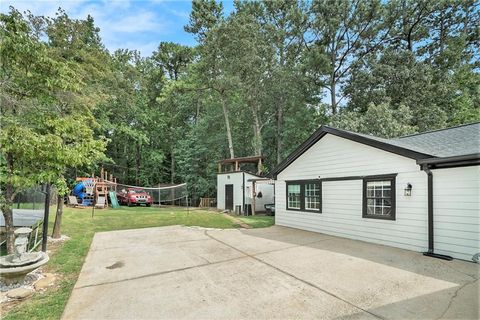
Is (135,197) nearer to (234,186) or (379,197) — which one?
(234,186)

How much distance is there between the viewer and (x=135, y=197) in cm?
1875

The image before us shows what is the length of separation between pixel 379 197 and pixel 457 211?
1782 mm

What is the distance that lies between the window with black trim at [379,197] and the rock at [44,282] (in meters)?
7.43

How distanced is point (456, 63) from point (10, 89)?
2493 cm

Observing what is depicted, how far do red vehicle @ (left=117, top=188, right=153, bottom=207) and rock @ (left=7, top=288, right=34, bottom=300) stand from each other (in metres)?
14.8

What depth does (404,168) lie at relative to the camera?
6648mm

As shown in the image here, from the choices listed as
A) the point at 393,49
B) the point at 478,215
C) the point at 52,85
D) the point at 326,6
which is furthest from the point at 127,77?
the point at 478,215

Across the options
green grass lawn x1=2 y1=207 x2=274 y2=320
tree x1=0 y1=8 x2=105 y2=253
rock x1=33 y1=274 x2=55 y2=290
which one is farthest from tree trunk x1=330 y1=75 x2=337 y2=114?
rock x1=33 y1=274 x2=55 y2=290

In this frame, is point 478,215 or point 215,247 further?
point 215,247

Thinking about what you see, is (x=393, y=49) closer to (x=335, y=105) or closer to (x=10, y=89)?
(x=335, y=105)

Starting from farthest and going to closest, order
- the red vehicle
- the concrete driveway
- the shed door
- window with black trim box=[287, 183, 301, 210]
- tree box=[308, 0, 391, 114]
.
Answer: tree box=[308, 0, 391, 114], the red vehicle, the shed door, window with black trim box=[287, 183, 301, 210], the concrete driveway

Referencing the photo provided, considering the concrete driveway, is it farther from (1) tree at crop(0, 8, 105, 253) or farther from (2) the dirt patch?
(1) tree at crop(0, 8, 105, 253)

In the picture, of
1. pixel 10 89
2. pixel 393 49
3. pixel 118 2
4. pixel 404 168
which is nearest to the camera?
pixel 10 89

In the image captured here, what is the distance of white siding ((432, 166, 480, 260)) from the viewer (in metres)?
5.41
